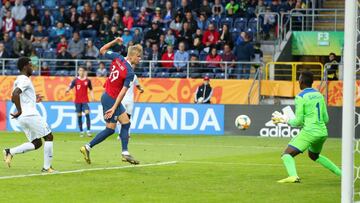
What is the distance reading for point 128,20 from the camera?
37.6m

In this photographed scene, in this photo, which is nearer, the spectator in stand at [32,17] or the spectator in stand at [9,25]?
the spectator in stand at [9,25]

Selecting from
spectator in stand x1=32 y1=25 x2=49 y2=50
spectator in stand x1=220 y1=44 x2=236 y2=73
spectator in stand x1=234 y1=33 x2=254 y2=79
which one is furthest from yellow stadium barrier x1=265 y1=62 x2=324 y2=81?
spectator in stand x1=32 y1=25 x2=49 y2=50

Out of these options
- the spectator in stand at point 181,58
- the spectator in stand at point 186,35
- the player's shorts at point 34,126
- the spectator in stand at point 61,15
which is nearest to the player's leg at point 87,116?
the spectator in stand at point 181,58

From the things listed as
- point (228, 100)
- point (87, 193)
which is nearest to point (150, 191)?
point (87, 193)

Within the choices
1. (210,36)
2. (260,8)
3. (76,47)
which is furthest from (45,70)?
(260,8)

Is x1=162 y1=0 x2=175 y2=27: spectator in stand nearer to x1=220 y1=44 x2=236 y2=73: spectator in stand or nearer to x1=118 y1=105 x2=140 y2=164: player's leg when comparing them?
x1=220 y1=44 x2=236 y2=73: spectator in stand

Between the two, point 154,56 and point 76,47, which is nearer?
point 154,56

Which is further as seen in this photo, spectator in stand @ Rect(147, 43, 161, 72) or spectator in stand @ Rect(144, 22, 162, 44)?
spectator in stand @ Rect(144, 22, 162, 44)

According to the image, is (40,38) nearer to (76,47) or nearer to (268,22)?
(76,47)

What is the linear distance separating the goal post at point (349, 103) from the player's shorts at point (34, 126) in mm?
6625

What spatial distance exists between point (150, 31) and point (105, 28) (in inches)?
77.8

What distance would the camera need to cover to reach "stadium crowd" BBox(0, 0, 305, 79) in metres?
35.2

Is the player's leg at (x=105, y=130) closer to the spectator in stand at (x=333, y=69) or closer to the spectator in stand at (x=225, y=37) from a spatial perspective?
the spectator in stand at (x=333, y=69)

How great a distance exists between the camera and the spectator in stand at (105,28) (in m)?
37.2
